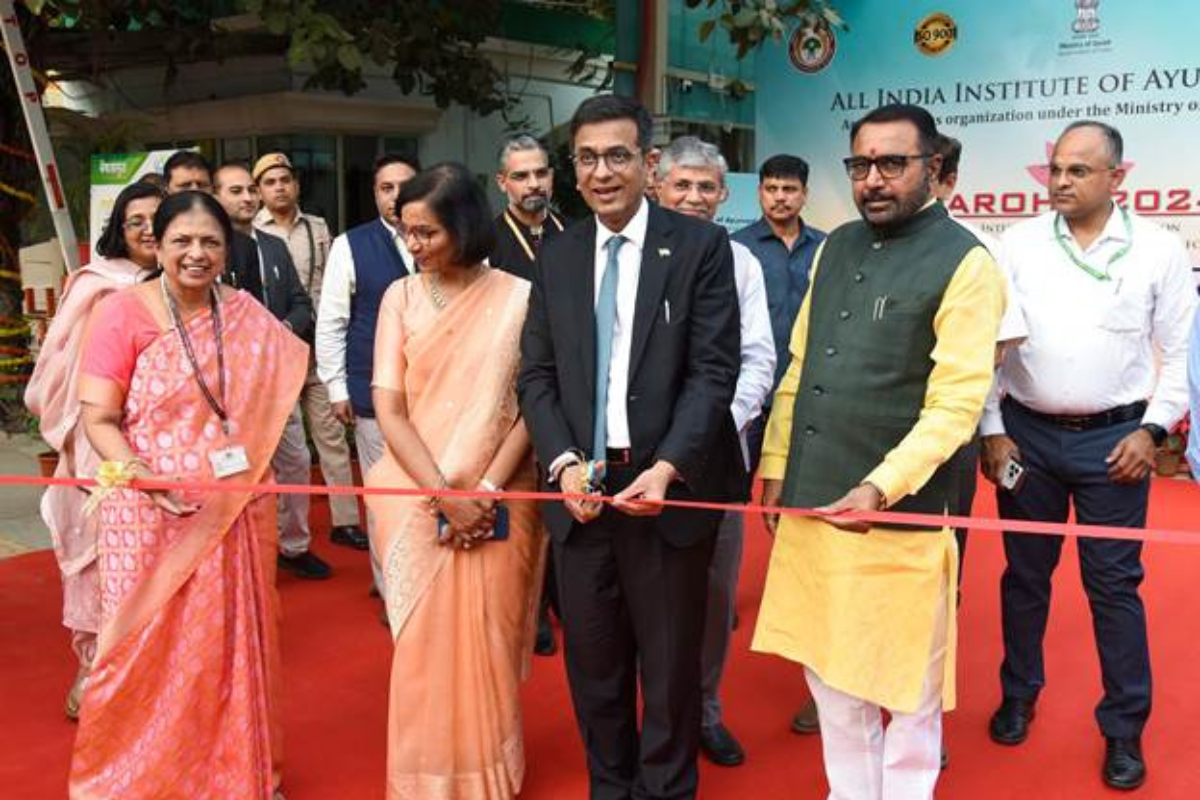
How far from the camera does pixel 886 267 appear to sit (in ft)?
8.03

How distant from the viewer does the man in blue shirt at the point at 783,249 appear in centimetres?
416

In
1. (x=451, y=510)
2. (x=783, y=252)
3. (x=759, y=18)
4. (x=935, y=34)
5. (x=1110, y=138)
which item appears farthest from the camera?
(x=935, y=34)

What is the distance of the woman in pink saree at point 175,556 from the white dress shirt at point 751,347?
4.27 feet

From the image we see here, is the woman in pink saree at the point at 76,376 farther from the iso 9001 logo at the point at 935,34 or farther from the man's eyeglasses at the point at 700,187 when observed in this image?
the iso 9001 logo at the point at 935,34

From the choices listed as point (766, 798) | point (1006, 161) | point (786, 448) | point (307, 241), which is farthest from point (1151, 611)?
point (307, 241)

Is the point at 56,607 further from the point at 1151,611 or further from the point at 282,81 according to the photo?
the point at 282,81

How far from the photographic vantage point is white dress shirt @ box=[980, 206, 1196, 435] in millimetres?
3023

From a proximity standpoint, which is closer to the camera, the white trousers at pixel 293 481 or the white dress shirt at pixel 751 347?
the white dress shirt at pixel 751 347

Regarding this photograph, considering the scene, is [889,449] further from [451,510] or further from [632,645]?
[451,510]

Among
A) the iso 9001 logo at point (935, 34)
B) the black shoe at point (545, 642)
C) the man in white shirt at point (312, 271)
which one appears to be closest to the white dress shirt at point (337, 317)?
the man in white shirt at point (312, 271)

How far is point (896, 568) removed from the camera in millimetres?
2422

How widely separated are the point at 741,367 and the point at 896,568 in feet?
2.21

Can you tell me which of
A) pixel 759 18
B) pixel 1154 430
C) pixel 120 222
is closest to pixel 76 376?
pixel 120 222

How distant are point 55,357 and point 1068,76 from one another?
5.57m
